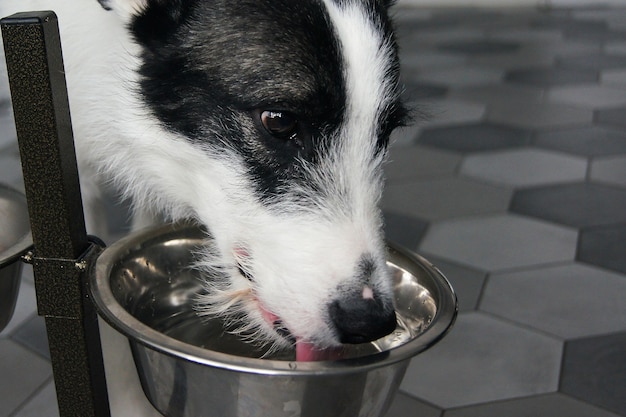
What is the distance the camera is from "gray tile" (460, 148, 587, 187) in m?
3.00

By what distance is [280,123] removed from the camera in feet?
3.69

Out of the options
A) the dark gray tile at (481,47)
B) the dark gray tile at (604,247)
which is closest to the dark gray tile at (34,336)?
the dark gray tile at (604,247)

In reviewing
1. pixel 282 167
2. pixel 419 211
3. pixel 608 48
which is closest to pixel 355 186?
pixel 282 167

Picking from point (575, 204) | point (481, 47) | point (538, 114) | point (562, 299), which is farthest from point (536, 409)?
point (481, 47)

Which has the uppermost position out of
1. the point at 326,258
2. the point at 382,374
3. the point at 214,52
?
the point at 214,52

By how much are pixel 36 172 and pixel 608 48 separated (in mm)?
5080

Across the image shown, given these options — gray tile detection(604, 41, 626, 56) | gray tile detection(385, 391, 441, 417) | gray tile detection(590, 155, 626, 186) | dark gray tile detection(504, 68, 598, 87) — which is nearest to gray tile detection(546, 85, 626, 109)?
dark gray tile detection(504, 68, 598, 87)

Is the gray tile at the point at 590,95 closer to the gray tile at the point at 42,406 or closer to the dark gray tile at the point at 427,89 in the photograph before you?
the dark gray tile at the point at 427,89

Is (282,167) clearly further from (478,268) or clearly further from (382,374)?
(478,268)

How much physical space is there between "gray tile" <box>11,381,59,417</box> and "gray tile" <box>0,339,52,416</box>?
22mm

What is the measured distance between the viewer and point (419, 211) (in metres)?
2.75

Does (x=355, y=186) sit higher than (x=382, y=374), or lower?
higher

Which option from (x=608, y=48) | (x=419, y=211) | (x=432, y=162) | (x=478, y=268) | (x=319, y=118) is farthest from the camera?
(x=608, y=48)

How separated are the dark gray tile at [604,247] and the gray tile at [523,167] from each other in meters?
0.46
